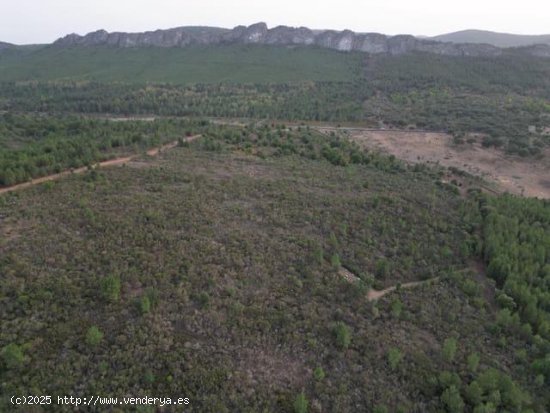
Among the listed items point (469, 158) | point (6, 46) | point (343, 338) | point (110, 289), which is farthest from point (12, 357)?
point (6, 46)

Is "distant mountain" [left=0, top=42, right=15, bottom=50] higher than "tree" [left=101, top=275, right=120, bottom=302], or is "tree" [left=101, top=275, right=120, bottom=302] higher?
"distant mountain" [left=0, top=42, right=15, bottom=50]

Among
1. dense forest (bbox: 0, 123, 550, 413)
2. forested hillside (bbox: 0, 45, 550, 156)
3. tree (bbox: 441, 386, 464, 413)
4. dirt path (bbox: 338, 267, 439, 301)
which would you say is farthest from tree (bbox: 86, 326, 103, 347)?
forested hillside (bbox: 0, 45, 550, 156)

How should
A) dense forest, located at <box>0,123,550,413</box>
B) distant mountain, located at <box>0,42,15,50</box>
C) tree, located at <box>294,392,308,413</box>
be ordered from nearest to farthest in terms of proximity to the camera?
tree, located at <box>294,392,308,413</box>
dense forest, located at <box>0,123,550,413</box>
distant mountain, located at <box>0,42,15,50</box>

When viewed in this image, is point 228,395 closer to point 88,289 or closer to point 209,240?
point 88,289

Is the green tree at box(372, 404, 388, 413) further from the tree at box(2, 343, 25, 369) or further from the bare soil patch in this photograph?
the bare soil patch

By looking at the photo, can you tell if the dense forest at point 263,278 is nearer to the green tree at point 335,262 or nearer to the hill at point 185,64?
the green tree at point 335,262
